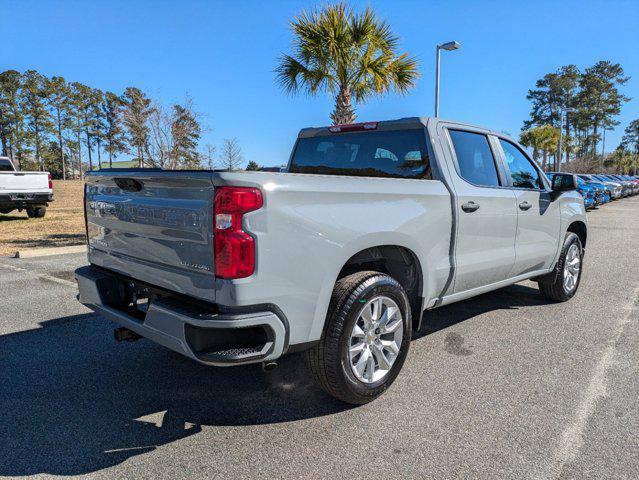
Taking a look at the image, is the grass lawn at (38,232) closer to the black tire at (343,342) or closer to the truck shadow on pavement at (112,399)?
the truck shadow on pavement at (112,399)

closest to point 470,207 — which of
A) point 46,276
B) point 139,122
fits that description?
point 46,276

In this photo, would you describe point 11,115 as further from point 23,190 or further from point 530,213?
point 530,213

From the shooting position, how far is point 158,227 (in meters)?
2.72

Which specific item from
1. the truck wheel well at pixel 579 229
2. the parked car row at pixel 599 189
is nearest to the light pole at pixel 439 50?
the parked car row at pixel 599 189

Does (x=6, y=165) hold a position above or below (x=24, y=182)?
above

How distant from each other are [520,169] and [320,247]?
9.50 ft

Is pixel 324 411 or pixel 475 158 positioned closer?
pixel 324 411

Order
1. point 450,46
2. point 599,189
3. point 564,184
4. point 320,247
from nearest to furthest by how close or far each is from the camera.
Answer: point 320,247 < point 564,184 < point 450,46 < point 599,189

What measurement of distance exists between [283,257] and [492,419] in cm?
Answer: 163

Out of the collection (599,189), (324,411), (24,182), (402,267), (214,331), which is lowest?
(324,411)

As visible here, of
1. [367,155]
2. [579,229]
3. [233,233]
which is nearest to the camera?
[233,233]

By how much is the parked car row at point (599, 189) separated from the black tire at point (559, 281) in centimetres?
897

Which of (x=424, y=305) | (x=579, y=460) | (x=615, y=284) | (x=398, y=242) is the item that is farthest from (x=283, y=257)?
(x=615, y=284)

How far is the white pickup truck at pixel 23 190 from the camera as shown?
44.0 feet
